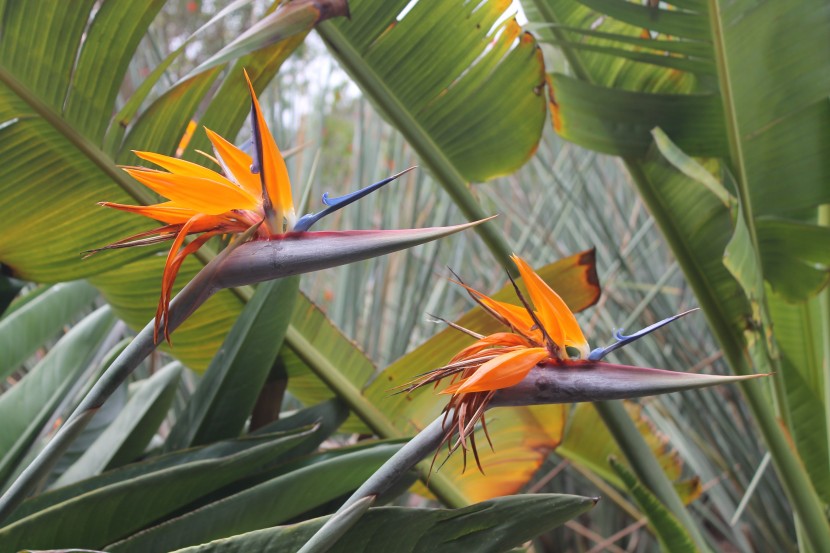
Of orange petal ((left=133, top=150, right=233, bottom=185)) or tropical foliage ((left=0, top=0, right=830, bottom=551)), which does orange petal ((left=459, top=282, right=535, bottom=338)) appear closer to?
tropical foliage ((left=0, top=0, right=830, bottom=551))

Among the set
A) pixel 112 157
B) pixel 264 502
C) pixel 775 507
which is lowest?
pixel 775 507

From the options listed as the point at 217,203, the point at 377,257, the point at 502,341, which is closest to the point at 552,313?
the point at 502,341

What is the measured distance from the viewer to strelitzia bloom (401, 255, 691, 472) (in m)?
0.27

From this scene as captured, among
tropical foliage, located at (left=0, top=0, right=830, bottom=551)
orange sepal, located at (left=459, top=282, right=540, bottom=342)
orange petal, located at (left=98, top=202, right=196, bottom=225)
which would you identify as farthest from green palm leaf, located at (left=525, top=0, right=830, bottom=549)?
orange petal, located at (left=98, top=202, right=196, bottom=225)

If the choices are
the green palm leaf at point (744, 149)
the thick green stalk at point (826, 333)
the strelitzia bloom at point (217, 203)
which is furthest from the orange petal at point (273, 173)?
the thick green stalk at point (826, 333)

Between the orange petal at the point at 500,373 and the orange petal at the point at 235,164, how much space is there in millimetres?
118

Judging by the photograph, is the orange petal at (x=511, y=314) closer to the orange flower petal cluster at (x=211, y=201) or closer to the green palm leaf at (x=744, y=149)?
the orange flower petal cluster at (x=211, y=201)

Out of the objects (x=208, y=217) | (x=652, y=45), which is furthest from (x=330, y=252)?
(x=652, y=45)

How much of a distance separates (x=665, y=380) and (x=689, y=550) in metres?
0.40

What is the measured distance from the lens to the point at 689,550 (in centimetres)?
59

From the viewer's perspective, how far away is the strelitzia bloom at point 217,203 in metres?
0.28

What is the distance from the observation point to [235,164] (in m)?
0.32

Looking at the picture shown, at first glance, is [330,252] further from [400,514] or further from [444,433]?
[400,514]

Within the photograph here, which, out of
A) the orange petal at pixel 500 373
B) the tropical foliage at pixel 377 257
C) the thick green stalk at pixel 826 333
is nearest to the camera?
the orange petal at pixel 500 373
